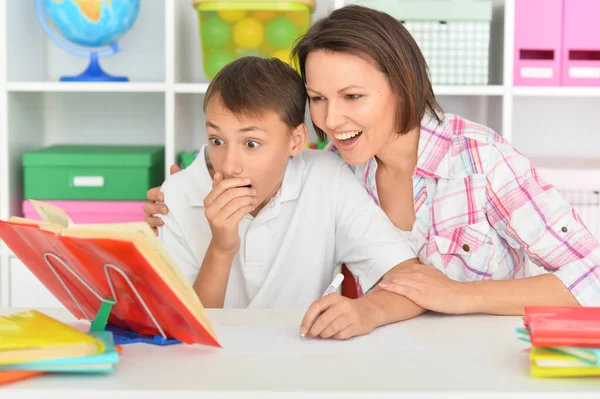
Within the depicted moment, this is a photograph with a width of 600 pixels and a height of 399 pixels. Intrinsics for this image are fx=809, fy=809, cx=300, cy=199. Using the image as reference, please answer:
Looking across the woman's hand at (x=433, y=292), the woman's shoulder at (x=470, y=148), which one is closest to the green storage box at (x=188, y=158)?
the woman's shoulder at (x=470, y=148)

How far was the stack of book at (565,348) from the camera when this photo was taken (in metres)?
0.79

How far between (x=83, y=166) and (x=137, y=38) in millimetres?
546

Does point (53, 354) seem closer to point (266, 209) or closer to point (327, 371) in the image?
point (327, 371)

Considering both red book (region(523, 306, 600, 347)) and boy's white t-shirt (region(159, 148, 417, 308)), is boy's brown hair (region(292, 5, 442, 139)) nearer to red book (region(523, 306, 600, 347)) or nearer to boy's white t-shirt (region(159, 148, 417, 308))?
boy's white t-shirt (region(159, 148, 417, 308))

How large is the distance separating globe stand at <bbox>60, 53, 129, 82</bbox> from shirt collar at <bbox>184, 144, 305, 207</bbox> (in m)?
0.97

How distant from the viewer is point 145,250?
0.79 metres

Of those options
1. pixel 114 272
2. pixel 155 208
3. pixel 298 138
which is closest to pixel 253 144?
pixel 298 138

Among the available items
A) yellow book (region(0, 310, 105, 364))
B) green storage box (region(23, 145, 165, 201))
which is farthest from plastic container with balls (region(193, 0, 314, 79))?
yellow book (region(0, 310, 105, 364))

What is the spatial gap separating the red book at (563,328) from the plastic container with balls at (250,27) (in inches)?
59.0

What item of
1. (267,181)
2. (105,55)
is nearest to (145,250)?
(267,181)

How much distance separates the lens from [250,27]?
7.38 feet

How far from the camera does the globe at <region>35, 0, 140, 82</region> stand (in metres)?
2.33

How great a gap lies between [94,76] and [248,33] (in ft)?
1.62

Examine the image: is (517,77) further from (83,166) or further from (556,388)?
(556,388)
